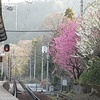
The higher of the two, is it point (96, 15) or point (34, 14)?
point (34, 14)

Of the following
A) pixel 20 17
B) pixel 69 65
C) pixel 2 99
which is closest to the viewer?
pixel 2 99

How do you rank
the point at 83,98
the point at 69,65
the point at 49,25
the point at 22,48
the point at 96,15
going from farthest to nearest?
1. the point at 22,48
2. the point at 49,25
3. the point at 69,65
4. the point at 96,15
5. the point at 83,98

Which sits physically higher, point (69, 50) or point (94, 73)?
point (69, 50)

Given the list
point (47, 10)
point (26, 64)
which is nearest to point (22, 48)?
point (26, 64)

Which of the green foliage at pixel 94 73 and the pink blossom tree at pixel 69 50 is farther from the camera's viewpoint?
the pink blossom tree at pixel 69 50

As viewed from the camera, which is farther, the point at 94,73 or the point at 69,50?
the point at 69,50

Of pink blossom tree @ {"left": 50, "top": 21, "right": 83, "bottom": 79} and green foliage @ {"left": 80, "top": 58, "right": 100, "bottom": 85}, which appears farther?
pink blossom tree @ {"left": 50, "top": 21, "right": 83, "bottom": 79}

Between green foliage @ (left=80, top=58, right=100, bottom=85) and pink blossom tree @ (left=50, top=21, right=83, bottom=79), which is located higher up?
pink blossom tree @ (left=50, top=21, right=83, bottom=79)

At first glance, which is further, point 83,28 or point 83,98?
point 83,28

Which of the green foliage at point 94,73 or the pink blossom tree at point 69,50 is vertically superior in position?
the pink blossom tree at point 69,50

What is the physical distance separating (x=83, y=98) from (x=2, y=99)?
5.26 meters

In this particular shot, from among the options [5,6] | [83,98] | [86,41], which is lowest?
[83,98]

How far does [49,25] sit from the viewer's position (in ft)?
213

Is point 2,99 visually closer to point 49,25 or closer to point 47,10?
point 49,25
